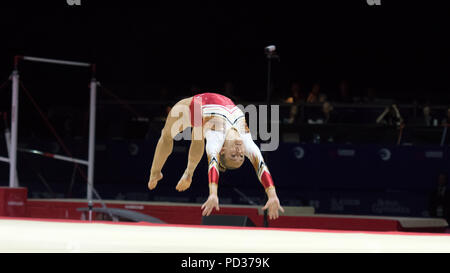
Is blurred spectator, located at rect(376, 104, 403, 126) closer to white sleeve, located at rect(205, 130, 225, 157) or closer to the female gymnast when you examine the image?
the female gymnast

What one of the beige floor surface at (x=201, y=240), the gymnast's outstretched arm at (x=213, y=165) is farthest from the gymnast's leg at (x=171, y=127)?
the beige floor surface at (x=201, y=240)

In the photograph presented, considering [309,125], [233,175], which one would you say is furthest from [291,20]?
[233,175]

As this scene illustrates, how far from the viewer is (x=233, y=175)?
32.0 feet

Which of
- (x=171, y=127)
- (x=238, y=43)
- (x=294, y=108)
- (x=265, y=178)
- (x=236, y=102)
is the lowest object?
(x=265, y=178)

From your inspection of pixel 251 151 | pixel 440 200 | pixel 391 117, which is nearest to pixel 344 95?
pixel 391 117

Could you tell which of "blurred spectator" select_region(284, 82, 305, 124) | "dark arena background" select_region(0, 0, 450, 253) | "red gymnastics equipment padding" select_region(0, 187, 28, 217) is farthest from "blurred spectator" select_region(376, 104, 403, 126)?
"red gymnastics equipment padding" select_region(0, 187, 28, 217)

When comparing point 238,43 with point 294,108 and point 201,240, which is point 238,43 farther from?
point 201,240

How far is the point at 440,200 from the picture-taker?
925cm

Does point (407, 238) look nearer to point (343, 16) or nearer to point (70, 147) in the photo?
point (70, 147)

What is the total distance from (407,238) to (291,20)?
28.2 ft

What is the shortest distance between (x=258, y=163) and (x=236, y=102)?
5.11 metres

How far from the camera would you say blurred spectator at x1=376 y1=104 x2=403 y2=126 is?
9776mm
